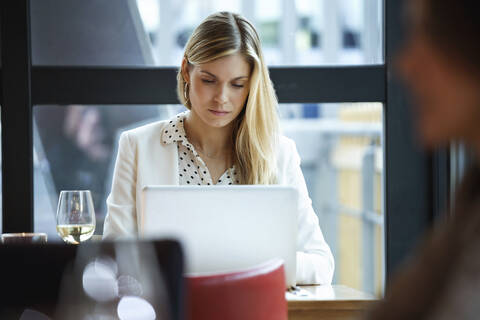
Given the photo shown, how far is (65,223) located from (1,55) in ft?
3.92

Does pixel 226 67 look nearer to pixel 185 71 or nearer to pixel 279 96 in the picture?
pixel 185 71

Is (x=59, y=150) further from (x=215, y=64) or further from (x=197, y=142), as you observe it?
(x=215, y=64)

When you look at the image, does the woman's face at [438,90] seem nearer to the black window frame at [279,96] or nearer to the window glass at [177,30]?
the black window frame at [279,96]

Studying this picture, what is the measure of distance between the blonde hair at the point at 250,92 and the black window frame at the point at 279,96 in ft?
1.46

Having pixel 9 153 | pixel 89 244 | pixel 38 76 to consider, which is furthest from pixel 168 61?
pixel 89 244

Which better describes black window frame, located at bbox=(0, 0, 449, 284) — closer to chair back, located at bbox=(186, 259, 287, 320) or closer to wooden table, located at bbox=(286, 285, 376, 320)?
wooden table, located at bbox=(286, 285, 376, 320)

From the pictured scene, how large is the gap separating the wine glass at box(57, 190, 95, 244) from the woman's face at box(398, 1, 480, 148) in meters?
1.50

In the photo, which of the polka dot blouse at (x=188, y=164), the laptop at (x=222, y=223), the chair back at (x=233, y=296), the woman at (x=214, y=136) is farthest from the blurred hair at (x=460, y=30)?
the polka dot blouse at (x=188, y=164)

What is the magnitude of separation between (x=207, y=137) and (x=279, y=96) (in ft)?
1.60

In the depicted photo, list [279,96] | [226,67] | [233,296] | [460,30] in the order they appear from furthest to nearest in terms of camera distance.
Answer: [279,96] → [226,67] → [233,296] → [460,30]

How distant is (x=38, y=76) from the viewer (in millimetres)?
2795

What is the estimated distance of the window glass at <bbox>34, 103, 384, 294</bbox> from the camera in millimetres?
2943

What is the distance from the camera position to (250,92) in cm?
233

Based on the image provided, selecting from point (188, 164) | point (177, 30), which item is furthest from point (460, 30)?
point (177, 30)
